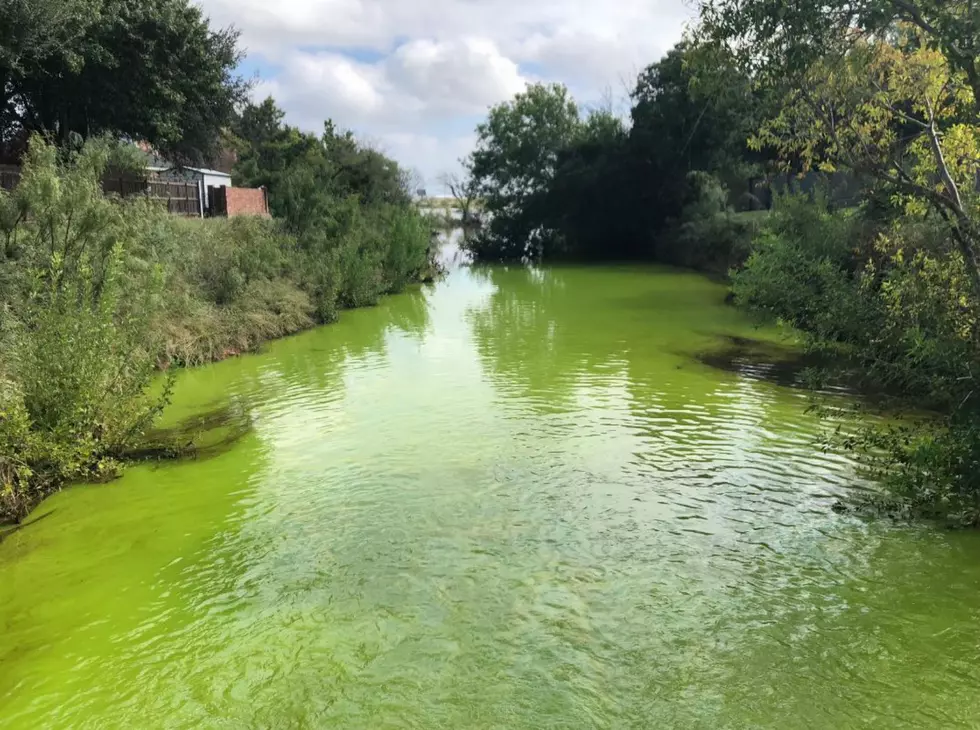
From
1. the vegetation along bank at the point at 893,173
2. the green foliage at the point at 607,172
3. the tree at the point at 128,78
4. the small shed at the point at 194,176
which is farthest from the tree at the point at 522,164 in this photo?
the vegetation along bank at the point at 893,173

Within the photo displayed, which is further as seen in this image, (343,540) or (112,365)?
(112,365)

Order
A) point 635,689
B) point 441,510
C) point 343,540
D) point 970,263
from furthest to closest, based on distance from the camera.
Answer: point 441,510, point 343,540, point 970,263, point 635,689

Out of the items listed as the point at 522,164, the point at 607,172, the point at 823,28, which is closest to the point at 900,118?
the point at 823,28

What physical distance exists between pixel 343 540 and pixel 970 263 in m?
5.64

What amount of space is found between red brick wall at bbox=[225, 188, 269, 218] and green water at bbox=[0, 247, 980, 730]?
55.9 ft

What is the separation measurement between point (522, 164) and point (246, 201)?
2028 centimetres

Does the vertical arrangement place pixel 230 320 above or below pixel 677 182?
below

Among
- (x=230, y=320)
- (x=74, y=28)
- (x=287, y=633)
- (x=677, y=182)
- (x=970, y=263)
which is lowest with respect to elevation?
(x=287, y=633)

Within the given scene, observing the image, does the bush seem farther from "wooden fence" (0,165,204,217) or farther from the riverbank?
"wooden fence" (0,165,204,217)

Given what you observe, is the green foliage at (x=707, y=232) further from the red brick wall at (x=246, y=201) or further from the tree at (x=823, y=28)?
the tree at (x=823, y=28)

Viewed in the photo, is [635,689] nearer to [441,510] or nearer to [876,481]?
[441,510]

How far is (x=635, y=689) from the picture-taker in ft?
15.0

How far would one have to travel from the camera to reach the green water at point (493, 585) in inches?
177

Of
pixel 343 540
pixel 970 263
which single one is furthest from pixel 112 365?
pixel 970 263
